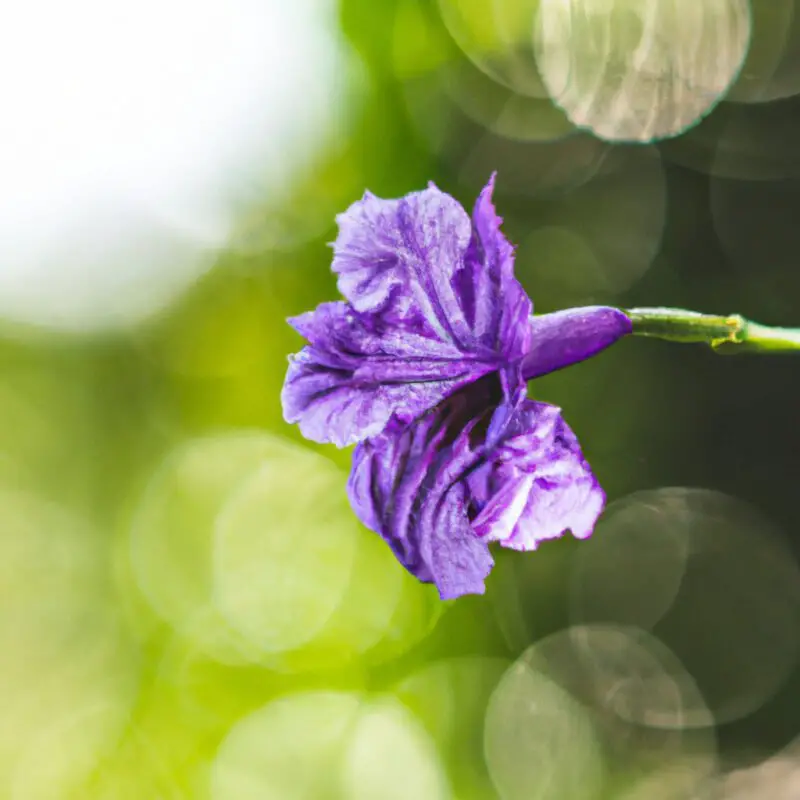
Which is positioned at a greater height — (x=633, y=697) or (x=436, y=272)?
(x=436, y=272)

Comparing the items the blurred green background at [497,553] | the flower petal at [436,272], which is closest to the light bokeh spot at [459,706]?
the blurred green background at [497,553]

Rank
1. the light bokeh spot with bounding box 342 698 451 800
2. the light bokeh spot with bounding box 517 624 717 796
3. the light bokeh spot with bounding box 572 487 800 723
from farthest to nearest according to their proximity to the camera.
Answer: the light bokeh spot with bounding box 342 698 451 800
the light bokeh spot with bounding box 517 624 717 796
the light bokeh spot with bounding box 572 487 800 723

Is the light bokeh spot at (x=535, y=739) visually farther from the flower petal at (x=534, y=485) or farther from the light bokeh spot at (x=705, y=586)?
the flower petal at (x=534, y=485)

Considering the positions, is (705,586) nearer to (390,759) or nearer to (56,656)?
(390,759)

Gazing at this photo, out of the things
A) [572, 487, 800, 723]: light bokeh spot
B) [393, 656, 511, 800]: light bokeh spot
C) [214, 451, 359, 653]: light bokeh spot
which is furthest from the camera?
[214, 451, 359, 653]: light bokeh spot

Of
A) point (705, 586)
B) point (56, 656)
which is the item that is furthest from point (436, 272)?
point (56, 656)

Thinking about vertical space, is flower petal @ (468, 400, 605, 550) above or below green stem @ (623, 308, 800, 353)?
below

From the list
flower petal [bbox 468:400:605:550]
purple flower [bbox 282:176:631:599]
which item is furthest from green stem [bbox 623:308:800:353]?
flower petal [bbox 468:400:605:550]

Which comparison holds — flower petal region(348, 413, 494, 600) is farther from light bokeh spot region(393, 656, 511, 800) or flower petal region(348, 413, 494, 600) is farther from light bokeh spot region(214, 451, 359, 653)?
light bokeh spot region(214, 451, 359, 653)
